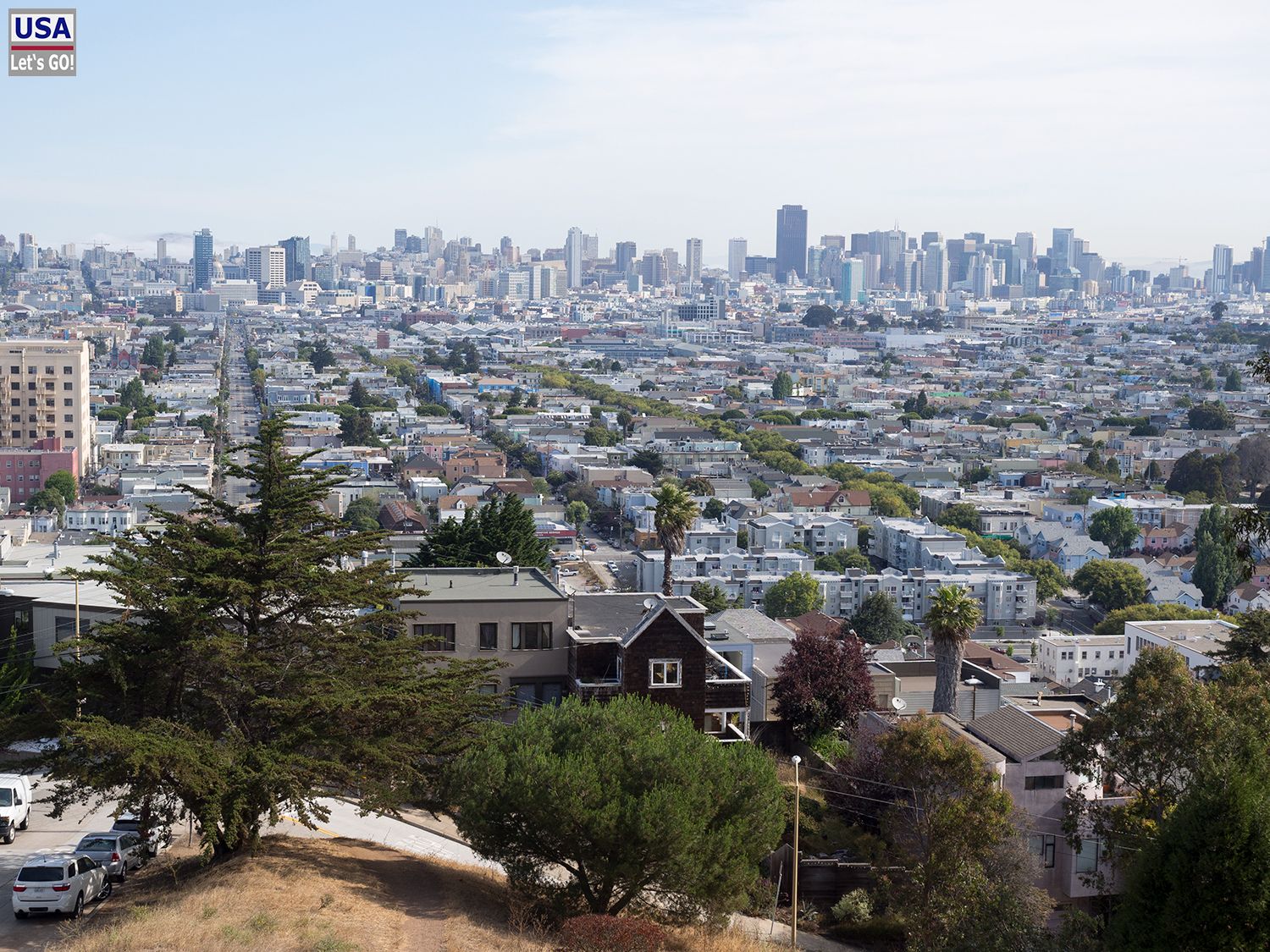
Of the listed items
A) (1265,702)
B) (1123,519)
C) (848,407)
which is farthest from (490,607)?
(848,407)

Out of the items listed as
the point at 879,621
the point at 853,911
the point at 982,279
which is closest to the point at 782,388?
the point at 879,621

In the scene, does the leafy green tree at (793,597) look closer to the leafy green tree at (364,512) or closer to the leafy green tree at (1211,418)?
the leafy green tree at (364,512)

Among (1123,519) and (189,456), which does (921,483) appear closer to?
(1123,519)

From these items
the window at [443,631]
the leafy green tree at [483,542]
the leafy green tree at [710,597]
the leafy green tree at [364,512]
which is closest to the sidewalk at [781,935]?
the window at [443,631]

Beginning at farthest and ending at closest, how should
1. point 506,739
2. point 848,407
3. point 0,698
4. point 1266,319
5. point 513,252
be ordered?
point 513,252 < point 1266,319 < point 848,407 < point 0,698 < point 506,739

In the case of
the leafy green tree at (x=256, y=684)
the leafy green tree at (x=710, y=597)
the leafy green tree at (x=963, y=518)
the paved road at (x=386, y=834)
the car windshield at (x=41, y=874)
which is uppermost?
the leafy green tree at (x=256, y=684)

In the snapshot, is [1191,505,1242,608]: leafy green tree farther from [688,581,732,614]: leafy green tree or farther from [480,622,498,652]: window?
[480,622,498,652]: window

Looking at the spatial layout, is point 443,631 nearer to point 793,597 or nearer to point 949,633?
point 949,633
